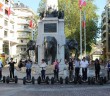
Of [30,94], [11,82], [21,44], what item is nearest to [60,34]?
[11,82]

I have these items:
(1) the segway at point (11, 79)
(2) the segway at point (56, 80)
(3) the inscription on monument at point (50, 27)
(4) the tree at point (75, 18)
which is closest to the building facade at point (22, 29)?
(4) the tree at point (75, 18)

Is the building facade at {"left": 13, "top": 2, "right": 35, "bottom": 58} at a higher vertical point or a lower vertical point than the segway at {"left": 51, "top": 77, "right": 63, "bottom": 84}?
higher

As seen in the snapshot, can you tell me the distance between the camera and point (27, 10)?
121 metres

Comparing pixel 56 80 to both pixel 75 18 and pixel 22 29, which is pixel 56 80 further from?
pixel 22 29

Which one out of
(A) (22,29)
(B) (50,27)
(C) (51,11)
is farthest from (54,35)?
(A) (22,29)

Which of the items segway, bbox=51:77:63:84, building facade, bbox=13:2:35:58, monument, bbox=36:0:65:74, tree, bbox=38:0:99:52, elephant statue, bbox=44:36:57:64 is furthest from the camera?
building facade, bbox=13:2:35:58

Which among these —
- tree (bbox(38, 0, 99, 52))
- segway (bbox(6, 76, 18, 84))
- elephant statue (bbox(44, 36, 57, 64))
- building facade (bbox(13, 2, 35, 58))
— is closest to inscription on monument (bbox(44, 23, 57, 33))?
elephant statue (bbox(44, 36, 57, 64))

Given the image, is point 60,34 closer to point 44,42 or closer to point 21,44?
point 44,42

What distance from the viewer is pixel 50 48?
3397cm

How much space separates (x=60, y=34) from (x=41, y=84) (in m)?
10.3

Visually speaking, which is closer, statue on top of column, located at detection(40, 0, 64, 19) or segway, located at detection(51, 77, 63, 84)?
segway, located at detection(51, 77, 63, 84)

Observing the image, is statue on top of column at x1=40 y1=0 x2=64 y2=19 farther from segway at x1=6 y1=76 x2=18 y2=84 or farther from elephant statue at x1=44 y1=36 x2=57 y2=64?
segway at x1=6 y1=76 x2=18 y2=84

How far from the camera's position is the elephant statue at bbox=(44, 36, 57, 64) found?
33.7 m

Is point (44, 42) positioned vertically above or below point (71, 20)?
below
